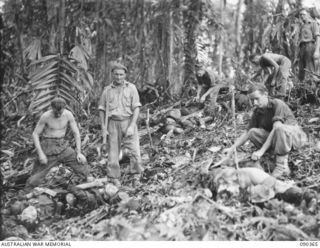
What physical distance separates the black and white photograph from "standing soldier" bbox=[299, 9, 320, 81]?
0.02 metres

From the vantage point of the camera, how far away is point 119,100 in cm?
495

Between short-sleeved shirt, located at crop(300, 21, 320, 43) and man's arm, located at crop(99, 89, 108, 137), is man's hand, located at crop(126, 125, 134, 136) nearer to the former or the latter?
man's arm, located at crop(99, 89, 108, 137)

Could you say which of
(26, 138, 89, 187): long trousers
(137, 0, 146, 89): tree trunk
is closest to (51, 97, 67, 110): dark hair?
(26, 138, 89, 187): long trousers

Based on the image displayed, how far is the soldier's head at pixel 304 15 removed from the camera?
257 inches

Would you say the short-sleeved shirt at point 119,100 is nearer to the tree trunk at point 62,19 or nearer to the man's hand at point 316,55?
the tree trunk at point 62,19

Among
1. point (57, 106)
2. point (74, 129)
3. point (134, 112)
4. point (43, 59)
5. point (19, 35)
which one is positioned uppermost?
point (19, 35)

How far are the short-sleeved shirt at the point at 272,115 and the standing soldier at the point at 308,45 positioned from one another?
7.98ft

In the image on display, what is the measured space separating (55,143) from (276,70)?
309cm

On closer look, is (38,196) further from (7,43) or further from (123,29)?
(123,29)

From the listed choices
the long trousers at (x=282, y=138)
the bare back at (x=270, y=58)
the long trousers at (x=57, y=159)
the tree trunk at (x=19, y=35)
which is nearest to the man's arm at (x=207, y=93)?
the bare back at (x=270, y=58)

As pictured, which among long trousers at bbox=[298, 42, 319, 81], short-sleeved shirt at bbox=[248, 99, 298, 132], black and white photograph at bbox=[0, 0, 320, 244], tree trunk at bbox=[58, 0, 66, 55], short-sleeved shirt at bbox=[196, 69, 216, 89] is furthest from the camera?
short-sleeved shirt at bbox=[196, 69, 216, 89]

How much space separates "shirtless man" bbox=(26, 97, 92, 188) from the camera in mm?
4523

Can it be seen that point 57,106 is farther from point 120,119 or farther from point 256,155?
point 256,155

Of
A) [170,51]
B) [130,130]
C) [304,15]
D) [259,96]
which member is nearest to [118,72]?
[130,130]
